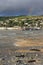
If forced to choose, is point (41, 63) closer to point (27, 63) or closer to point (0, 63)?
point (27, 63)

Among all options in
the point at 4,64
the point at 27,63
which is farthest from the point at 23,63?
the point at 4,64

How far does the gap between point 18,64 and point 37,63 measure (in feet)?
5.49

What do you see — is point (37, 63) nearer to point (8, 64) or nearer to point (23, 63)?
point (23, 63)

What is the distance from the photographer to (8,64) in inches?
771

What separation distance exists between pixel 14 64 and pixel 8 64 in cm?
49

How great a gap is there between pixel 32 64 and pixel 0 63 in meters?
2.67

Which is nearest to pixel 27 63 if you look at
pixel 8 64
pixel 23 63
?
pixel 23 63

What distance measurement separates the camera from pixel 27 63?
20.2 metres

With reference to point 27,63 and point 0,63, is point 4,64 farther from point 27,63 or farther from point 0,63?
point 27,63

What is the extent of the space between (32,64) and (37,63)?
0.56 m

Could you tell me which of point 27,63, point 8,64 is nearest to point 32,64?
point 27,63

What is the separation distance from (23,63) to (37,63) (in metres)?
1.19

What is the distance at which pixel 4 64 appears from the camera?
19547 mm

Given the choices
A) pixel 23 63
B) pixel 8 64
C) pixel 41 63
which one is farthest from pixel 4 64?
pixel 41 63
